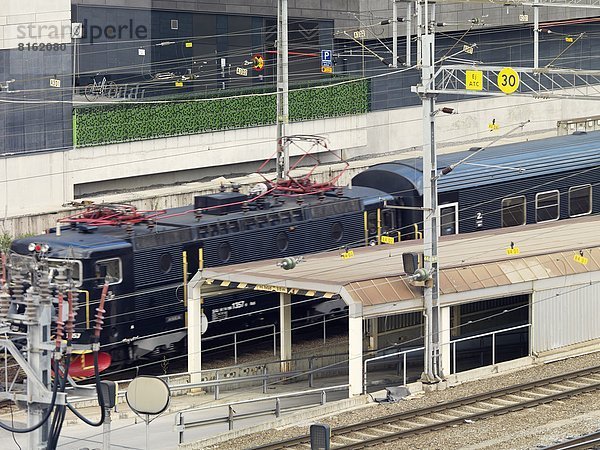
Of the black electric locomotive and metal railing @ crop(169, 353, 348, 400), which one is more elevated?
the black electric locomotive

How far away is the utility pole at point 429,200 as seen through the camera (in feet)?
97.3

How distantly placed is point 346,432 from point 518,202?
43.2 feet

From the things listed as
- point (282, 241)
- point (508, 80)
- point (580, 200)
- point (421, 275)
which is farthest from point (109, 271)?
point (580, 200)

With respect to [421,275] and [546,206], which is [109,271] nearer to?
[421,275]

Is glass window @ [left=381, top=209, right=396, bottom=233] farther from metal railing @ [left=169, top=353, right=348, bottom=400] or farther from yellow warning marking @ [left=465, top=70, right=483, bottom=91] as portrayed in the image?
yellow warning marking @ [left=465, top=70, right=483, bottom=91]

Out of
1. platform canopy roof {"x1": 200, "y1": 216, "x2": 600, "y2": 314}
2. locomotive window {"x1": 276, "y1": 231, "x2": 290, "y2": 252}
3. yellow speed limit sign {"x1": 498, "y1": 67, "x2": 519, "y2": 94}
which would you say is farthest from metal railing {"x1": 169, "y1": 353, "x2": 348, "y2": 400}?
yellow speed limit sign {"x1": 498, "y1": 67, "x2": 519, "y2": 94}

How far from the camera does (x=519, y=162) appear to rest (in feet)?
127

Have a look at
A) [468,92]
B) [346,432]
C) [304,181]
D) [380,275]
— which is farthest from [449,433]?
[304,181]

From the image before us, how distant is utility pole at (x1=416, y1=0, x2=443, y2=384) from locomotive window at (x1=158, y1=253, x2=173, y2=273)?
211 inches

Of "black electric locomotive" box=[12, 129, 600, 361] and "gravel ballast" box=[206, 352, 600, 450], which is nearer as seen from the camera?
"gravel ballast" box=[206, 352, 600, 450]

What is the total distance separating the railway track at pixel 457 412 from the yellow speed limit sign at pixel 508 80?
5863 mm

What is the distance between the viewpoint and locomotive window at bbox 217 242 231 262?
32500 millimetres

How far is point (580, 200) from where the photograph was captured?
3981cm

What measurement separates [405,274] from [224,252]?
439cm
